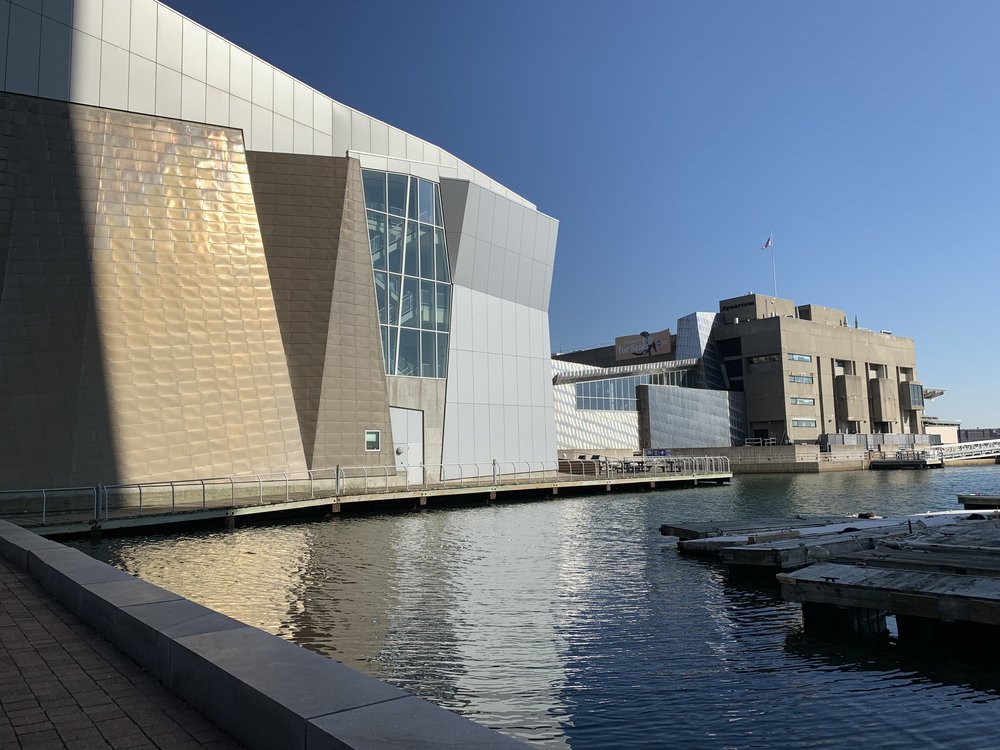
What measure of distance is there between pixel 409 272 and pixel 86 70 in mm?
15637

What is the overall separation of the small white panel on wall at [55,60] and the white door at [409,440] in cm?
1811

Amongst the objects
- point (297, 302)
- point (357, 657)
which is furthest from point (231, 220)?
point (357, 657)

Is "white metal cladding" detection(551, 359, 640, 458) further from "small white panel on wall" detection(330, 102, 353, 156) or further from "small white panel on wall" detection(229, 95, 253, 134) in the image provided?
"small white panel on wall" detection(229, 95, 253, 134)

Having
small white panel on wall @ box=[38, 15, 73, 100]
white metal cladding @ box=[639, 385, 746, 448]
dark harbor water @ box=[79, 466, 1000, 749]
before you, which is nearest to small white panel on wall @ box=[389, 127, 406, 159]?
small white panel on wall @ box=[38, 15, 73, 100]

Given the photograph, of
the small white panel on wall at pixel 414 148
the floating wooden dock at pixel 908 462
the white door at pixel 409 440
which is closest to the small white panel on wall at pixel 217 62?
the small white panel on wall at pixel 414 148

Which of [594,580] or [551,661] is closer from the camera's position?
[551,661]

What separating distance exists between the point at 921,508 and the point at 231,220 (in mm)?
30437

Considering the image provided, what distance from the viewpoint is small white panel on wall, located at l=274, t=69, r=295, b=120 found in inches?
1335

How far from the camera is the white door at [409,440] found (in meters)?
36.2

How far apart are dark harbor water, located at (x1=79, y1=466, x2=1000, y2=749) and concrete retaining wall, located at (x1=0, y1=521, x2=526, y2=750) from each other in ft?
9.68

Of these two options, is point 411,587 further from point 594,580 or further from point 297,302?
point 297,302

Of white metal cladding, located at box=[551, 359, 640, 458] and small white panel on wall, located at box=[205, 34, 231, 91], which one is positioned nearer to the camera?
small white panel on wall, located at box=[205, 34, 231, 91]

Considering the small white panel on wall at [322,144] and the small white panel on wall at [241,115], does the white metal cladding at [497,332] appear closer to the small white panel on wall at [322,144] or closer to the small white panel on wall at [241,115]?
the small white panel on wall at [322,144]

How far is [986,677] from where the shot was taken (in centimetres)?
893
